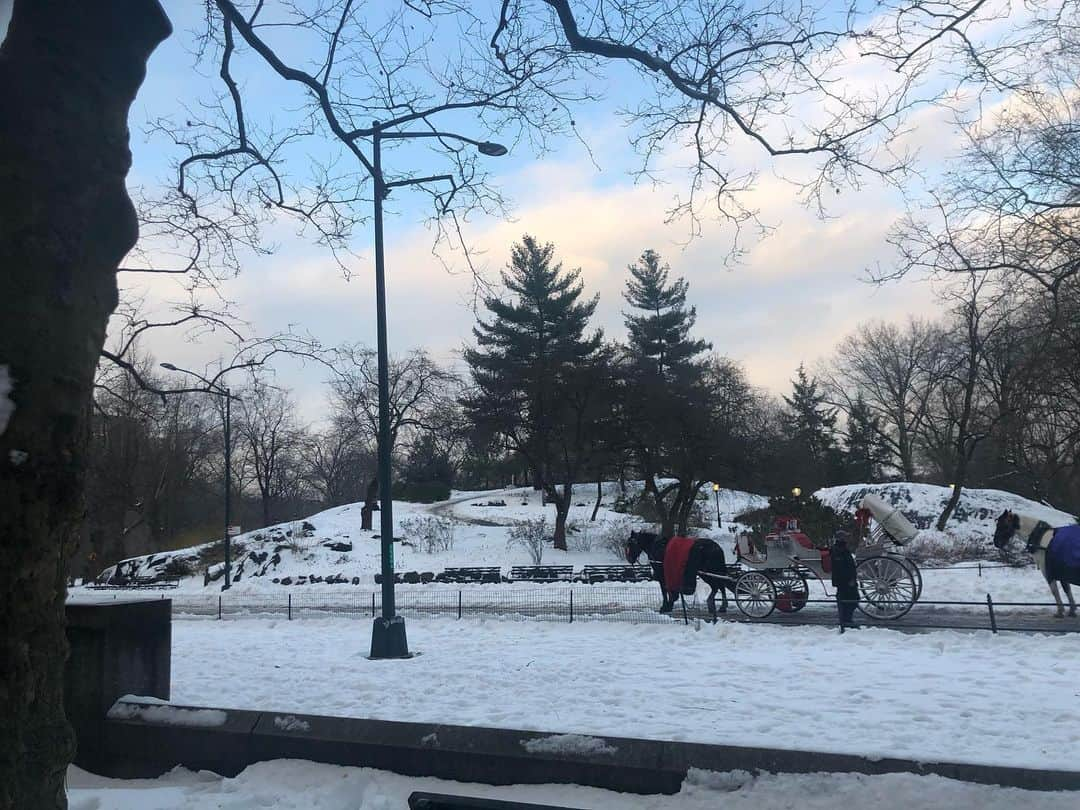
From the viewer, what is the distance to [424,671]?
34.9 feet

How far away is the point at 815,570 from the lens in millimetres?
18250

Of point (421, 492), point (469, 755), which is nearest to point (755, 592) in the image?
point (469, 755)

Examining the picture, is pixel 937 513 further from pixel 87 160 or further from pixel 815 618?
pixel 87 160

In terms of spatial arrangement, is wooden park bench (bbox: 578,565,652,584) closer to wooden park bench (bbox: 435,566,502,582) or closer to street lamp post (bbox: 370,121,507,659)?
wooden park bench (bbox: 435,566,502,582)

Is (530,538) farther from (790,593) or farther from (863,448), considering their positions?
(863,448)

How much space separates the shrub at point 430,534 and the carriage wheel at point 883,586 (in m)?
25.0

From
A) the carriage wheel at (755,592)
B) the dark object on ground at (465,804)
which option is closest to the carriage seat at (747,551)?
the carriage wheel at (755,592)

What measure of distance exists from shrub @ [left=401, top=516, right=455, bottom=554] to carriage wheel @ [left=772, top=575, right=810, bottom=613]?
23.7 m

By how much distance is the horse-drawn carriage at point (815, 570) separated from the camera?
16.2 metres

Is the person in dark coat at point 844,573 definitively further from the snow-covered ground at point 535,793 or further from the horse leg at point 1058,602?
the snow-covered ground at point 535,793

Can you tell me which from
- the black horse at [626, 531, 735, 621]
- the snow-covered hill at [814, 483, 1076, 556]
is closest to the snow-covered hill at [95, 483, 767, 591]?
the snow-covered hill at [814, 483, 1076, 556]

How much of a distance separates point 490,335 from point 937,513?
2485 cm

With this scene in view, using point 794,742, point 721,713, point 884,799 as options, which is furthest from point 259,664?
point 884,799

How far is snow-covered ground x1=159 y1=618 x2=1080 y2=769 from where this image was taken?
22.2ft
